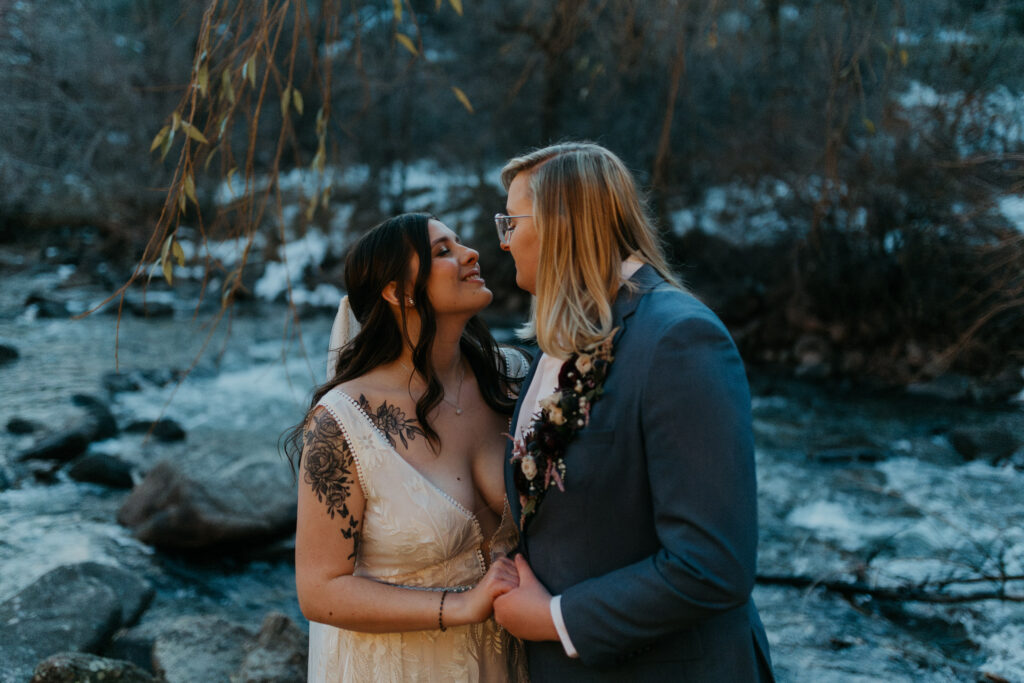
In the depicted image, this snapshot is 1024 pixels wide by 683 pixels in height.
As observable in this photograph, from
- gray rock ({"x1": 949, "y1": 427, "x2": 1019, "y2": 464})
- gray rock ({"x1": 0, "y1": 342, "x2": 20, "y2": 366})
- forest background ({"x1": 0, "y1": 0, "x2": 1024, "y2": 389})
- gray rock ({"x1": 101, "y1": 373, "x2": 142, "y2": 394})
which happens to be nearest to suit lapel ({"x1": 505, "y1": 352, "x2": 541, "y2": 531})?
forest background ({"x1": 0, "y1": 0, "x2": 1024, "y2": 389})

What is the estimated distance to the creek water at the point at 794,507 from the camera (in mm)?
4871

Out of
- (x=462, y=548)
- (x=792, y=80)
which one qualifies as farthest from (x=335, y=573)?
(x=792, y=80)

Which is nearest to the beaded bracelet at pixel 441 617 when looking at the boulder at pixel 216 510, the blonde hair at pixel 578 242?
the blonde hair at pixel 578 242

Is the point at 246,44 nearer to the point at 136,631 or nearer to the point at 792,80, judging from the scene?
the point at 136,631

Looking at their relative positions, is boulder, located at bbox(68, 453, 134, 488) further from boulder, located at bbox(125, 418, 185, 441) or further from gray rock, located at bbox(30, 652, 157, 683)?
gray rock, located at bbox(30, 652, 157, 683)

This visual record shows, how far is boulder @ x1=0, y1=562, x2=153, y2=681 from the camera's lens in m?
4.27

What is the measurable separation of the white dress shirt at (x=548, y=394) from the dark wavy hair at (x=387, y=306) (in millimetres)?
410

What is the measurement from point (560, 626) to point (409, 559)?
651mm

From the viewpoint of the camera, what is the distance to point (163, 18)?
1709 centimetres

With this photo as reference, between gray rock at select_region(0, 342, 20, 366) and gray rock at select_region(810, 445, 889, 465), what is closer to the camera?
gray rock at select_region(810, 445, 889, 465)

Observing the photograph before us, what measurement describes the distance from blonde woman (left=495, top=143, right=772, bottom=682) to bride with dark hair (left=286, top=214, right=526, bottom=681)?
0.27 metres

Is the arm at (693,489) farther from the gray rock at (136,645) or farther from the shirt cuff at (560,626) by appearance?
the gray rock at (136,645)

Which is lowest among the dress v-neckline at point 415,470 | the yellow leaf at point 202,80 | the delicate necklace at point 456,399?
the dress v-neckline at point 415,470

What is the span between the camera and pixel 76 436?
8102mm
